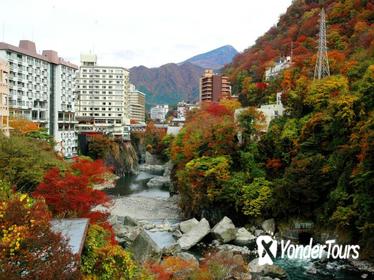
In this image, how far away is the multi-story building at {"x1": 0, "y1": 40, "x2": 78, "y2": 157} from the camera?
42.8m

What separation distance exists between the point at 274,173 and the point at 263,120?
5330 millimetres

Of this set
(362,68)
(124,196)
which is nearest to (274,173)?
(362,68)

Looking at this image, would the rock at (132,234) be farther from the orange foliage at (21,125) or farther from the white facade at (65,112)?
the white facade at (65,112)

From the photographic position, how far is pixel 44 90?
4919cm

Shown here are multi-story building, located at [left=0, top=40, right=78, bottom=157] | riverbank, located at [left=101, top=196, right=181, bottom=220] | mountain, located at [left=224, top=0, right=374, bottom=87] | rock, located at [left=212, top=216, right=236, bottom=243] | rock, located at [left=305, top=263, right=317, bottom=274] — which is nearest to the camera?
rock, located at [left=305, top=263, right=317, bottom=274]

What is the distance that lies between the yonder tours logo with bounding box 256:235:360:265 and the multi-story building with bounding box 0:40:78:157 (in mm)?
27223

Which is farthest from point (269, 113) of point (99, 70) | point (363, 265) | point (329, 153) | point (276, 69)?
point (99, 70)

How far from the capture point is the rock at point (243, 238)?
25234mm

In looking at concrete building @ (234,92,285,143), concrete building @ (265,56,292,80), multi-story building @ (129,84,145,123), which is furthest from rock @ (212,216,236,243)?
multi-story building @ (129,84,145,123)

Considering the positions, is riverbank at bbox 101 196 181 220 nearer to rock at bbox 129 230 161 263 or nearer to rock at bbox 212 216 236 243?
rock at bbox 212 216 236 243

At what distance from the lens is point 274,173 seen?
30.4 meters

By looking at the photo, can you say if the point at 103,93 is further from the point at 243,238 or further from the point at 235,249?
the point at 235,249

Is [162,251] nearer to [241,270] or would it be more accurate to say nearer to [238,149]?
[241,270]

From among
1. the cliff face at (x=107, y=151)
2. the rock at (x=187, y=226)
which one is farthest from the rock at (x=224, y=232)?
the cliff face at (x=107, y=151)
